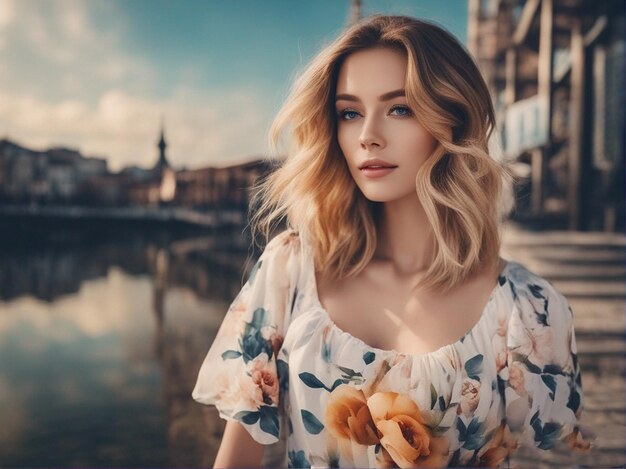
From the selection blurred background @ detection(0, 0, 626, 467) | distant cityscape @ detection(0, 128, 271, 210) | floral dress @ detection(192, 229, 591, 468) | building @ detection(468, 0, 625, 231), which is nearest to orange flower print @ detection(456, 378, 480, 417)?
floral dress @ detection(192, 229, 591, 468)

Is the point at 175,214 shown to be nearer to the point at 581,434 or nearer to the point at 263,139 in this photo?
the point at 263,139

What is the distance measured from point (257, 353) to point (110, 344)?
130 centimetres

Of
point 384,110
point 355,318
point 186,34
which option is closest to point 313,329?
point 355,318

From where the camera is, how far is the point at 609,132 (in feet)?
12.0

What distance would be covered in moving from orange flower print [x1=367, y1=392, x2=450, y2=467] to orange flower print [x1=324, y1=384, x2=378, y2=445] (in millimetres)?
18

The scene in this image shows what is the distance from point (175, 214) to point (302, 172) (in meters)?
1.42

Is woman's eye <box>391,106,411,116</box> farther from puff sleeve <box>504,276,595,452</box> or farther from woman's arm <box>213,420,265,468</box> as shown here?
woman's arm <box>213,420,265,468</box>

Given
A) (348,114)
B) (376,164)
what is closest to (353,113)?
(348,114)

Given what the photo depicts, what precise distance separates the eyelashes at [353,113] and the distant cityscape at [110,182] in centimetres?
123

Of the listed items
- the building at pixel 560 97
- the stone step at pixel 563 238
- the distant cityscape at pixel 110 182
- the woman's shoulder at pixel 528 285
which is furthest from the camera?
the building at pixel 560 97

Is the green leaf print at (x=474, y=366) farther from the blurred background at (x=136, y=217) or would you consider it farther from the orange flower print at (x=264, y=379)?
the blurred background at (x=136, y=217)

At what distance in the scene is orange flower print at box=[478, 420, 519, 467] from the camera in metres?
1.09

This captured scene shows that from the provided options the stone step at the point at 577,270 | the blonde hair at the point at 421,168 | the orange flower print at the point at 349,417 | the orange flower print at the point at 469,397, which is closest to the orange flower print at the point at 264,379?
the orange flower print at the point at 349,417

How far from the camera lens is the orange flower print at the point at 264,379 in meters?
1.12
